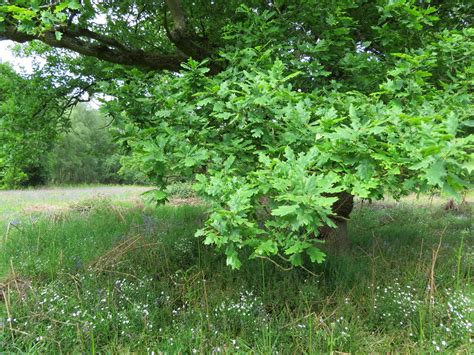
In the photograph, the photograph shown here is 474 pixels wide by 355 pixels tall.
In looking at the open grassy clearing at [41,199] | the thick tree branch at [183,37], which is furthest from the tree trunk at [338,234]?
the open grassy clearing at [41,199]

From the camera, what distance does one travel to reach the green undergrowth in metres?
2.77

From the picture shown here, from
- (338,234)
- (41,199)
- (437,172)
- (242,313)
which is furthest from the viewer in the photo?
(41,199)

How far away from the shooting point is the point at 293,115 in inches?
99.6

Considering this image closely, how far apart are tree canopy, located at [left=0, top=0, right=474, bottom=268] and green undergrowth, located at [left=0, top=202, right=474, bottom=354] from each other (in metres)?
0.74

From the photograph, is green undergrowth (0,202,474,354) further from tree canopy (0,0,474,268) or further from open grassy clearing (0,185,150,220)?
open grassy clearing (0,185,150,220)

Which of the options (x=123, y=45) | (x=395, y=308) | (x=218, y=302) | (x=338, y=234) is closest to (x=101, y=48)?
(x=123, y=45)

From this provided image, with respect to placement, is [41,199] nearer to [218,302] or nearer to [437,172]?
[218,302]

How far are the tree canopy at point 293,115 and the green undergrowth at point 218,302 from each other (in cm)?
74

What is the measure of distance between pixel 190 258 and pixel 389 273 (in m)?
2.53

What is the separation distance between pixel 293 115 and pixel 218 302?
1.99 meters

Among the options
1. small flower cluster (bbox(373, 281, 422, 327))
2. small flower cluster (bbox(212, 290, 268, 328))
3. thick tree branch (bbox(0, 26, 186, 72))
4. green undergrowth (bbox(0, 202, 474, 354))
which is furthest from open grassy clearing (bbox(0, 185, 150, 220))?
small flower cluster (bbox(373, 281, 422, 327))

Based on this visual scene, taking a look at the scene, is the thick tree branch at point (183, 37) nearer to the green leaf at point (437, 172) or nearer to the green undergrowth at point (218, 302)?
the green undergrowth at point (218, 302)

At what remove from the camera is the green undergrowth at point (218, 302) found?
9.08ft

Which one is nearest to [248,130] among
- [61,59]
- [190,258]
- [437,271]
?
[190,258]
